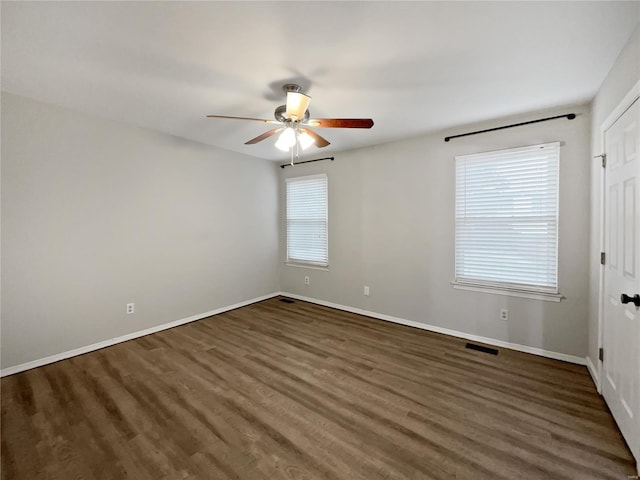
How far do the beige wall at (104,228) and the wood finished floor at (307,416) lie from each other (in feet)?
1.60

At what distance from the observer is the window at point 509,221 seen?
8.95ft

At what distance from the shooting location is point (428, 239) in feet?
Answer: 11.4

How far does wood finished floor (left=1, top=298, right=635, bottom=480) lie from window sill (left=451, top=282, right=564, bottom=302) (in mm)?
607

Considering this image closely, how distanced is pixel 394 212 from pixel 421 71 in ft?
6.28

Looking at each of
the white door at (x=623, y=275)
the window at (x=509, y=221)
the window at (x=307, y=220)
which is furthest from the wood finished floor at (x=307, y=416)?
the window at (x=307, y=220)

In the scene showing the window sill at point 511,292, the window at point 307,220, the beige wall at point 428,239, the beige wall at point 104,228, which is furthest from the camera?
the window at point 307,220

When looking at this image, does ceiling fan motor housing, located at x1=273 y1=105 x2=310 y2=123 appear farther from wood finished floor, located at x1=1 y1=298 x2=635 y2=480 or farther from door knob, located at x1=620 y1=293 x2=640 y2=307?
door knob, located at x1=620 y1=293 x2=640 y2=307

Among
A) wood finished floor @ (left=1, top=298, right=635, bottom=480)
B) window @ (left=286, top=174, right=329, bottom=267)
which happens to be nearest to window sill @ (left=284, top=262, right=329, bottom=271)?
window @ (left=286, top=174, right=329, bottom=267)

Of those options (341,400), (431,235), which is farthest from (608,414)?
(431,235)

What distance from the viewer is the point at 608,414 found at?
6.35ft

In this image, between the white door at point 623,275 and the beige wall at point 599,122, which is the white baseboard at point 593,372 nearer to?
the beige wall at point 599,122

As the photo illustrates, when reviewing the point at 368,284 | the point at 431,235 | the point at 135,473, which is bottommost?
the point at 135,473

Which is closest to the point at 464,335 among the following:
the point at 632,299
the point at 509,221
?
the point at 509,221

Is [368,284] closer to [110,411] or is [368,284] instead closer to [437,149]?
[437,149]
